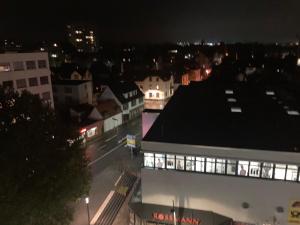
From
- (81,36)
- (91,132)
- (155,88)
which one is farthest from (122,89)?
(81,36)

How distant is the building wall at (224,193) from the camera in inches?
704

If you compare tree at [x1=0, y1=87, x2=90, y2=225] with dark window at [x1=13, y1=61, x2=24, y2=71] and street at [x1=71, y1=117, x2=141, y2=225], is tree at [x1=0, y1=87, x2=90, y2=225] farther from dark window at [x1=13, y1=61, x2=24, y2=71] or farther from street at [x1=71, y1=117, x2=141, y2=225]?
dark window at [x1=13, y1=61, x2=24, y2=71]

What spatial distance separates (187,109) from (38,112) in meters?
15.4

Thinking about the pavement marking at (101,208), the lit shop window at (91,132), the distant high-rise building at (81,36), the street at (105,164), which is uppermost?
the distant high-rise building at (81,36)

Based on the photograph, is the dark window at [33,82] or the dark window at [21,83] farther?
the dark window at [33,82]

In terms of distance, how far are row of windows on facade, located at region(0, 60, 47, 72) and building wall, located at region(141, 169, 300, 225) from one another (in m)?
23.0

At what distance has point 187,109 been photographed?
26906 mm

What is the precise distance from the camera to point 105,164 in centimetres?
3064

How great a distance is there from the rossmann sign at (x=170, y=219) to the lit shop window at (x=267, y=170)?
17.4 ft

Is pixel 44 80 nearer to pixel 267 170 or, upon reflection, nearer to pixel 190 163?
pixel 190 163

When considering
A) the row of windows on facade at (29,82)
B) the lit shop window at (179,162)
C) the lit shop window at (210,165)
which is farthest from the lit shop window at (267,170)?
the row of windows on facade at (29,82)

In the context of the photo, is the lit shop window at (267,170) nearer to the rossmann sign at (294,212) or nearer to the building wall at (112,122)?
the rossmann sign at (294,212)

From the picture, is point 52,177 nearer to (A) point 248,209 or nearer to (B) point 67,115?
(A) point 248,209

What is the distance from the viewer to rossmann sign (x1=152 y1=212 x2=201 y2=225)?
Answer: 18.6 m
